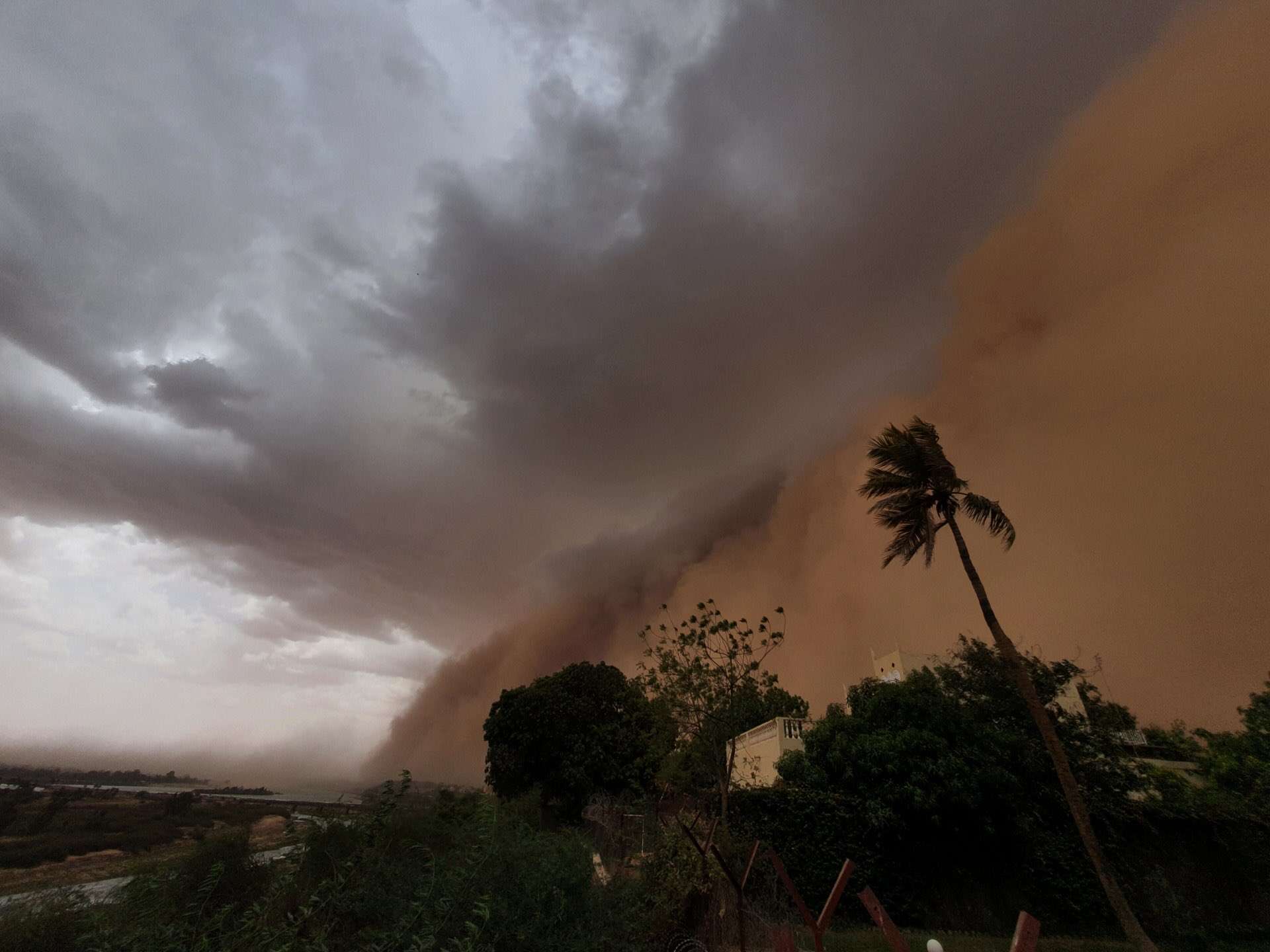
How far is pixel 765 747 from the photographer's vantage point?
21234mm

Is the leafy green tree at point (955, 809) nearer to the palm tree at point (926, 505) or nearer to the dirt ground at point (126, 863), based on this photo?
the palm tree at point (926, 505)

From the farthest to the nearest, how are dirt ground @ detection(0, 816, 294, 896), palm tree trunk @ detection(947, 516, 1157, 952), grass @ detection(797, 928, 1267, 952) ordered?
grass @ detection(797, 928, 1267, 952), palm tree trunk @ detection(947, 516, 1157, 952), dirt ground @ detection(0, 816, 294, 896)

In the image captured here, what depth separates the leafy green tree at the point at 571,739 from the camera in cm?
2839

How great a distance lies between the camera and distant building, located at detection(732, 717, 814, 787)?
19.7 m

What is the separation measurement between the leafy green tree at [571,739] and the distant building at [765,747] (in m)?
5.54

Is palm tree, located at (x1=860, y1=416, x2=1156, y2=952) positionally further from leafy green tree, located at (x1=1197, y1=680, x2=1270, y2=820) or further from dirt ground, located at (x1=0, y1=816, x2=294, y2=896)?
dirt ground, located at (x1=0, y1=816, x2=294, y2=896)

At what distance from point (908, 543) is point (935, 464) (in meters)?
2.34

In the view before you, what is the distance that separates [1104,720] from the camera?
16312 millimetres

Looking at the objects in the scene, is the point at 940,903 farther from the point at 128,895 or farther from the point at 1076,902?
the point at 128,895

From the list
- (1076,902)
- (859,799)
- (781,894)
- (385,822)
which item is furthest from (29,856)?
(1076,902)

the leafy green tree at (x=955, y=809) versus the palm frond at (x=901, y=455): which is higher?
the palm frond at (x=901, y=455)

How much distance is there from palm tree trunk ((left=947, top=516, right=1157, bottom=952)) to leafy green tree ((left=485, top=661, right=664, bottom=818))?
59.5 feet

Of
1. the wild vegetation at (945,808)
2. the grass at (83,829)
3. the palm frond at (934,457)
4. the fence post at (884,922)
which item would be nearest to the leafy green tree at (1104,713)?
the wild vegetation at (945,808)

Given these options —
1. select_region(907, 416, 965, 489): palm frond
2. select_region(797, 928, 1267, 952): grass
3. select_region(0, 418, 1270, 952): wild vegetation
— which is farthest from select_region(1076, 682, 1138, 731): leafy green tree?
select_region(907, 416, 965, 489): palm frond
